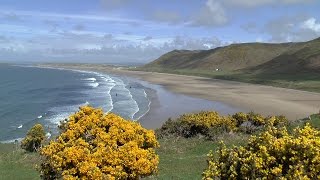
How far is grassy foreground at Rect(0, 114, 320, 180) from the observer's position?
18.4 meters

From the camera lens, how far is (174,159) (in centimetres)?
2169

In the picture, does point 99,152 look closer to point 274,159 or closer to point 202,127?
point 274,159

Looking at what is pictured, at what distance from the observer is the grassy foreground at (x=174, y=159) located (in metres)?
18.4

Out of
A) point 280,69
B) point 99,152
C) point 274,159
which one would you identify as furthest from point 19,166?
point 280,69

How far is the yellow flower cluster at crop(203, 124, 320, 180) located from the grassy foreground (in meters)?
8.32

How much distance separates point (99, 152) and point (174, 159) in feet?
34.3

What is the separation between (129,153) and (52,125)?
37826 millimetres

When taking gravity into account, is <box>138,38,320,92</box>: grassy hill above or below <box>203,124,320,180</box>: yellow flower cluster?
below

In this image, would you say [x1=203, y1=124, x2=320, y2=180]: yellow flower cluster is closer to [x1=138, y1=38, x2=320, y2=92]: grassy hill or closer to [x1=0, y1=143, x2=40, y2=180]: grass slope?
[x1=0, y1=143, x2=40, y2=180]: grass slope

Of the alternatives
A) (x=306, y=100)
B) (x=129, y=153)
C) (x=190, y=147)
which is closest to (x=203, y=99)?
(x=306, y=100)

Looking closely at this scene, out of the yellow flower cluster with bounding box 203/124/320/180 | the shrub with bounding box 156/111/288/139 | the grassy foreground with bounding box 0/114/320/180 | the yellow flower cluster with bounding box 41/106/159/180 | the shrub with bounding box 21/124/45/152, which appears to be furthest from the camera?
the shrub with bounding box 156/111/288/139

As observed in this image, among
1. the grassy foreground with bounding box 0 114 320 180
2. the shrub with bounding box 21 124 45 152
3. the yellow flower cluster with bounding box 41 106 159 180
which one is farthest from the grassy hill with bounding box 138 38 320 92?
the yellow flower cluster with bounding box 41 106 159 180

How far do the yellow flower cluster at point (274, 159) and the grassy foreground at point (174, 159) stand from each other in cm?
832

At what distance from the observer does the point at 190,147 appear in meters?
24.6
